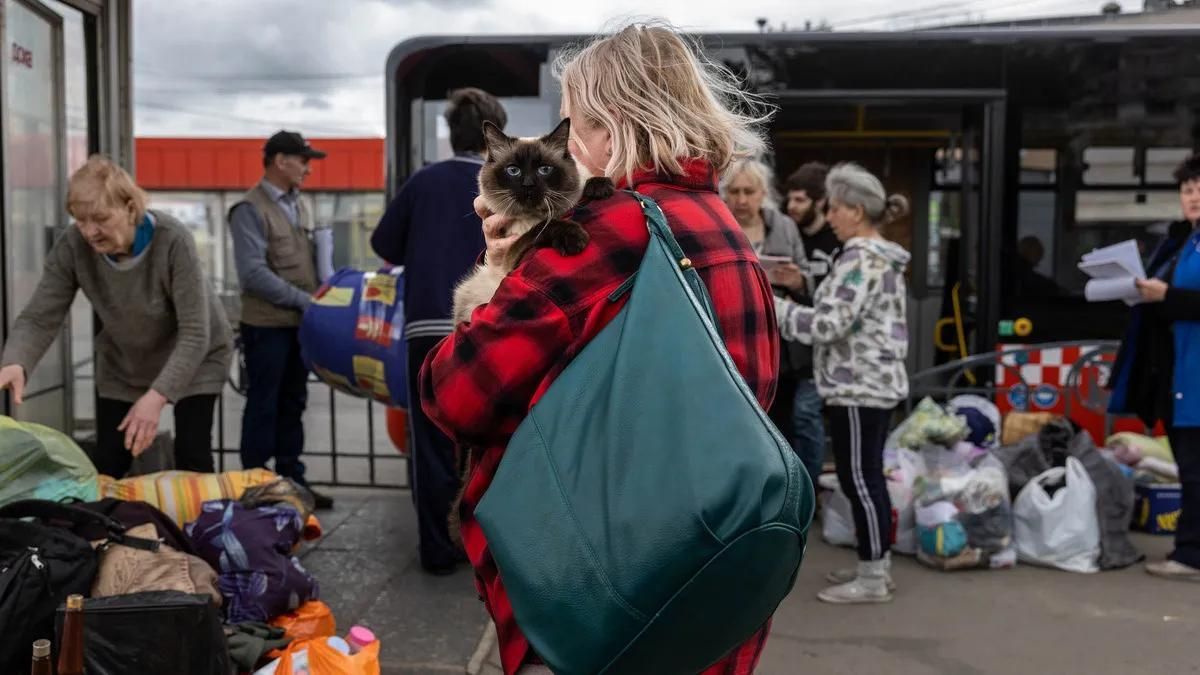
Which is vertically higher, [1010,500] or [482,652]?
[1010,500]

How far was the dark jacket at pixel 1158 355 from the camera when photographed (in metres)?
5.15

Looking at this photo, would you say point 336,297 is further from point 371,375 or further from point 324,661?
point 324,661

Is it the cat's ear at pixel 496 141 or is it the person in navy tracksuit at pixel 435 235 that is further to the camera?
the person in navy tracksuit at pixel 435 235

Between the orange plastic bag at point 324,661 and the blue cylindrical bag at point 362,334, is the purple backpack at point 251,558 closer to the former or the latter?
the orange plastic bag at point 324,661

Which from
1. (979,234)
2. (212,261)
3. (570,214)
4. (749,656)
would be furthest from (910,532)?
(212,261)

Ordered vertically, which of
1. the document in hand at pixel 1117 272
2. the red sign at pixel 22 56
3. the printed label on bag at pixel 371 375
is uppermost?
the red sign at pixel 22 56

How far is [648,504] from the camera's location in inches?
59.6

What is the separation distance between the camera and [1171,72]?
7012 mm

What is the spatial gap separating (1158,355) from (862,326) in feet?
5.66

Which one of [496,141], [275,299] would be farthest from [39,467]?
[496,141]

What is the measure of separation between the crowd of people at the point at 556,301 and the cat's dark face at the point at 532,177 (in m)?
0.06

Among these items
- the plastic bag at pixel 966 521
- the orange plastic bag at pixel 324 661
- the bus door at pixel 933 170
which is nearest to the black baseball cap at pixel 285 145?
the bus door at pixel 933 170

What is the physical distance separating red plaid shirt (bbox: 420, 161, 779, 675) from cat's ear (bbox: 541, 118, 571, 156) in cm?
37

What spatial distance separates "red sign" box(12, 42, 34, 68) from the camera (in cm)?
507
